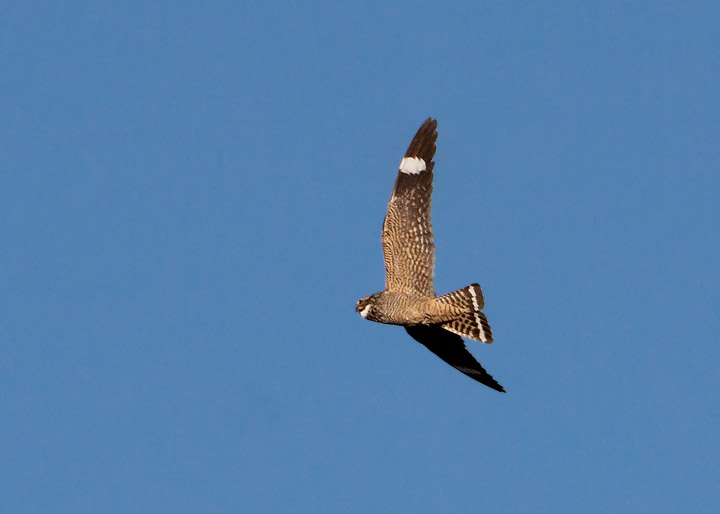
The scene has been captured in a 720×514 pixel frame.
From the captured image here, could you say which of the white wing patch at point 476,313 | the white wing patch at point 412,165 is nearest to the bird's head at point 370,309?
the white wing patch at point 476,313

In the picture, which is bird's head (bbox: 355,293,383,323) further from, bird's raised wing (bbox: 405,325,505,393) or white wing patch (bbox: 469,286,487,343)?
white wing patch (bbox: 469,286,487,343)

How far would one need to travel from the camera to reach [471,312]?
48.3 feet

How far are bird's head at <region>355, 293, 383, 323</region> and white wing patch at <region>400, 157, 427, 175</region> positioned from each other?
6.38ft

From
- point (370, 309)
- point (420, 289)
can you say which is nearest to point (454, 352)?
point (420, 289)

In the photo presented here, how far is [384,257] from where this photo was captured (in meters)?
15.9

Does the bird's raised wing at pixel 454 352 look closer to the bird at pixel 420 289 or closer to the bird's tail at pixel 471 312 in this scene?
the bird at pixel 420 289

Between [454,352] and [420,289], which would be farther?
[454,352]

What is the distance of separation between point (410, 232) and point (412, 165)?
1000 mm

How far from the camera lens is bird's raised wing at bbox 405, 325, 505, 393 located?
1616 cm

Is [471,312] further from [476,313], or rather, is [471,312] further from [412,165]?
[412,165]

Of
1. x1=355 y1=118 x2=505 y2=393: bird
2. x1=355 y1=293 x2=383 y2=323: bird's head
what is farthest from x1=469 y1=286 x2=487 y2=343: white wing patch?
x1=355 y1=293 x2=383 y2=323: bird's head

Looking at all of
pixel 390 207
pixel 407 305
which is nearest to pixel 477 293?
pixel 407 305

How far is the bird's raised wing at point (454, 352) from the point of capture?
16.2 m

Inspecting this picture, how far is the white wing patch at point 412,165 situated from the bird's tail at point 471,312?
213 centimetres
